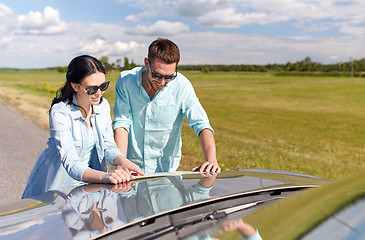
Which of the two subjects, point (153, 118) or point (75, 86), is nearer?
point (75, 86)

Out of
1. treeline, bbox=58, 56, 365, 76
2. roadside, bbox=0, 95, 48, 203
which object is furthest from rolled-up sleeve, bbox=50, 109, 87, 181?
treeline, bbox=58, 56, 365, 76

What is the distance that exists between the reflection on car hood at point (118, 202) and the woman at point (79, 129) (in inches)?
26.3

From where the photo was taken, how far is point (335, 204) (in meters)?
0.84

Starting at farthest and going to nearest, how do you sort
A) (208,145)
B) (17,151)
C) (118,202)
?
(17,151) < (208,145) < (118,202)

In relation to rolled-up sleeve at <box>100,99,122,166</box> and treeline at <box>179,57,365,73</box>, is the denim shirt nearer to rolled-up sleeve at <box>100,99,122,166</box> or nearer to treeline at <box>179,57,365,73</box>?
rolled-up sleeve at <box>100,99,122,166</box>

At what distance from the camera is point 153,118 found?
323 centimetres

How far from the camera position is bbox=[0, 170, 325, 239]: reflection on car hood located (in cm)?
149

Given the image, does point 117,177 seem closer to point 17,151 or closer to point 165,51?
point 165,51

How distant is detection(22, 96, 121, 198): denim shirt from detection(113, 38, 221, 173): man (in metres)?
0.32

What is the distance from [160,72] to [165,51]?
0.17 metres

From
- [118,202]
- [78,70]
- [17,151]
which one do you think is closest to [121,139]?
[78,70]

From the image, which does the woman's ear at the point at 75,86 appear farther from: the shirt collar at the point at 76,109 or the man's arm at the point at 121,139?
the man's arm at the point at 121,139

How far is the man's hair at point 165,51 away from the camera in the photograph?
2914 millimetres

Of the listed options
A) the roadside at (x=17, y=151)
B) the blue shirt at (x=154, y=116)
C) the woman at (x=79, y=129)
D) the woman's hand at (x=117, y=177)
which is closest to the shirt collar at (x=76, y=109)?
the woman at (x=79, y=129)
